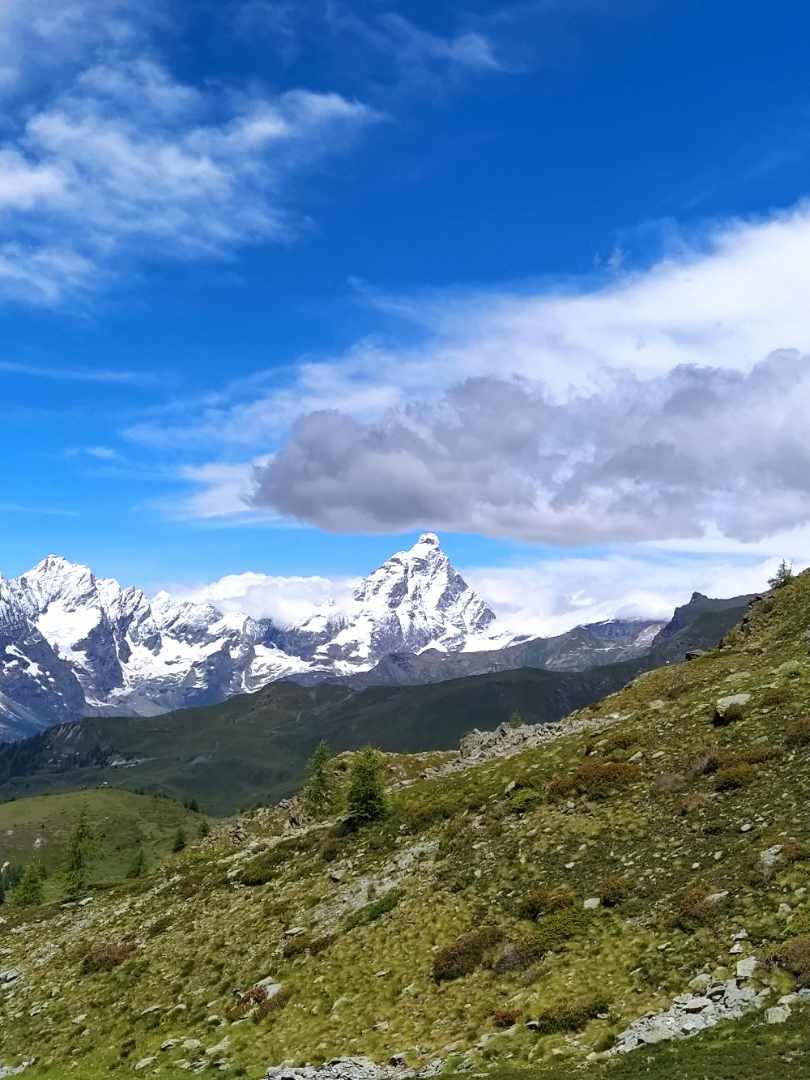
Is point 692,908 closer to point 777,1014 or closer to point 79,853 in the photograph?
point 777,1014

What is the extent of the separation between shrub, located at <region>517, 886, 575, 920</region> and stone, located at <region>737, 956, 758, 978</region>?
27.1 feet

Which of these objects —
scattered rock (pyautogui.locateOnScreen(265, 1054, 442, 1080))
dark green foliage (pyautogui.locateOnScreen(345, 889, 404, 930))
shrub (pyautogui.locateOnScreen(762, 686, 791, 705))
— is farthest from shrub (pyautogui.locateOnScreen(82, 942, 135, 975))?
shrub (pyautogui.locateOnScreen(762, 686, 791, 705))

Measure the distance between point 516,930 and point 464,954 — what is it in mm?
2176

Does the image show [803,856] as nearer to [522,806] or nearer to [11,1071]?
[522,806]

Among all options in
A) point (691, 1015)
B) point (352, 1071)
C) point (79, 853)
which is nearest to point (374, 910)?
point (352, 1071)

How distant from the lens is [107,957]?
151ft

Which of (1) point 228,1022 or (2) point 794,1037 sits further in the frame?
(1) point 228,1022

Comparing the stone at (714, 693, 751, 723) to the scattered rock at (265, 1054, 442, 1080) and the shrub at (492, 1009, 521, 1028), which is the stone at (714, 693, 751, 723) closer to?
the shrub at (492, 1009, 521, 1028)

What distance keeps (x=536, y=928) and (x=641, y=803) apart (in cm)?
917

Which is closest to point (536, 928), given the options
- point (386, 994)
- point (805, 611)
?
point (386, 994)

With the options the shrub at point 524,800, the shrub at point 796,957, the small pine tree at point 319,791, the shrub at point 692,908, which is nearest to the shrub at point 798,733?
the shrub at point 692,908

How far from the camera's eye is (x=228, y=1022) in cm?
3378

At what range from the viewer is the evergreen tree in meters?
118

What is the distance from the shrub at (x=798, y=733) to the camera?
1490 inches
